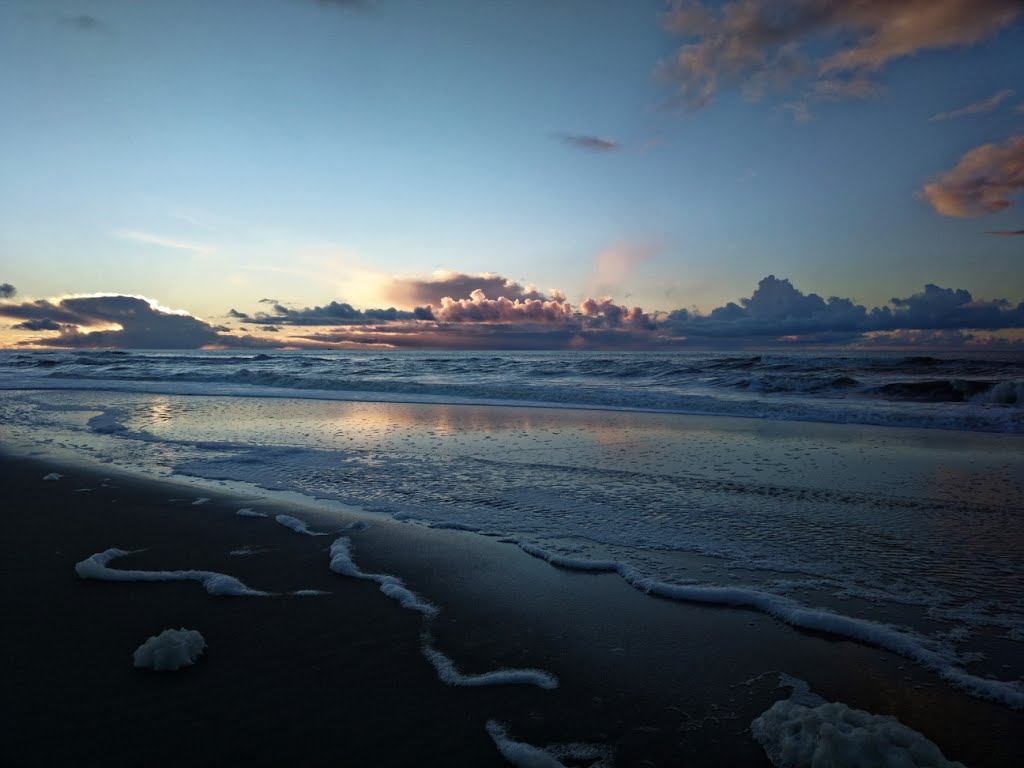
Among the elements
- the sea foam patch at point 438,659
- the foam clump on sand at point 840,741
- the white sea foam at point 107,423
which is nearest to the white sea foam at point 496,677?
the sea foam patch at point 438,659

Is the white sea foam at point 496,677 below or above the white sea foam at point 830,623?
above

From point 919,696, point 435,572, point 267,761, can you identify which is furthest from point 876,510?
point 267,761

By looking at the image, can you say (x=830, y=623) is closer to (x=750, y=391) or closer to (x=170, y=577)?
(x=170, y=577)

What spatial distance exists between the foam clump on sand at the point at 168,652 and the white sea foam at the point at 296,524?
2.32 m

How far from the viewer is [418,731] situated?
8.69 feet

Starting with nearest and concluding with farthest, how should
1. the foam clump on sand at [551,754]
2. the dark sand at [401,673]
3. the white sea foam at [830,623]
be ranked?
the foam clump on sand at [551,754] → the dark sand at [401,673] → the white sea foam at [830,623]

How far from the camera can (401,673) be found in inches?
123

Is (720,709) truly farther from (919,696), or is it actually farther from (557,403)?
A: (557,403)

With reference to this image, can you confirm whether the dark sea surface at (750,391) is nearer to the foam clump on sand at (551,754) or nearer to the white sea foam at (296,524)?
the white sea foam at (296,524)

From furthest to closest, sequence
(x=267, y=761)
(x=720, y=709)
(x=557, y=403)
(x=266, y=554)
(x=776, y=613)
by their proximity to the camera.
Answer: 1. (x=557, y=403)
2. (x=266, y=554)
3. (x=776, y=613)
4. (x=720, y=709)
5. (x=267, y=761)

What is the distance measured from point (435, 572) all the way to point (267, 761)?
2.25 m

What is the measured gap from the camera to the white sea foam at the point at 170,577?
4168 millimetres

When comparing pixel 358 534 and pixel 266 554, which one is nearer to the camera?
pixel 266 554

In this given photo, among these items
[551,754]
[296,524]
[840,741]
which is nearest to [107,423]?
[296,524]
